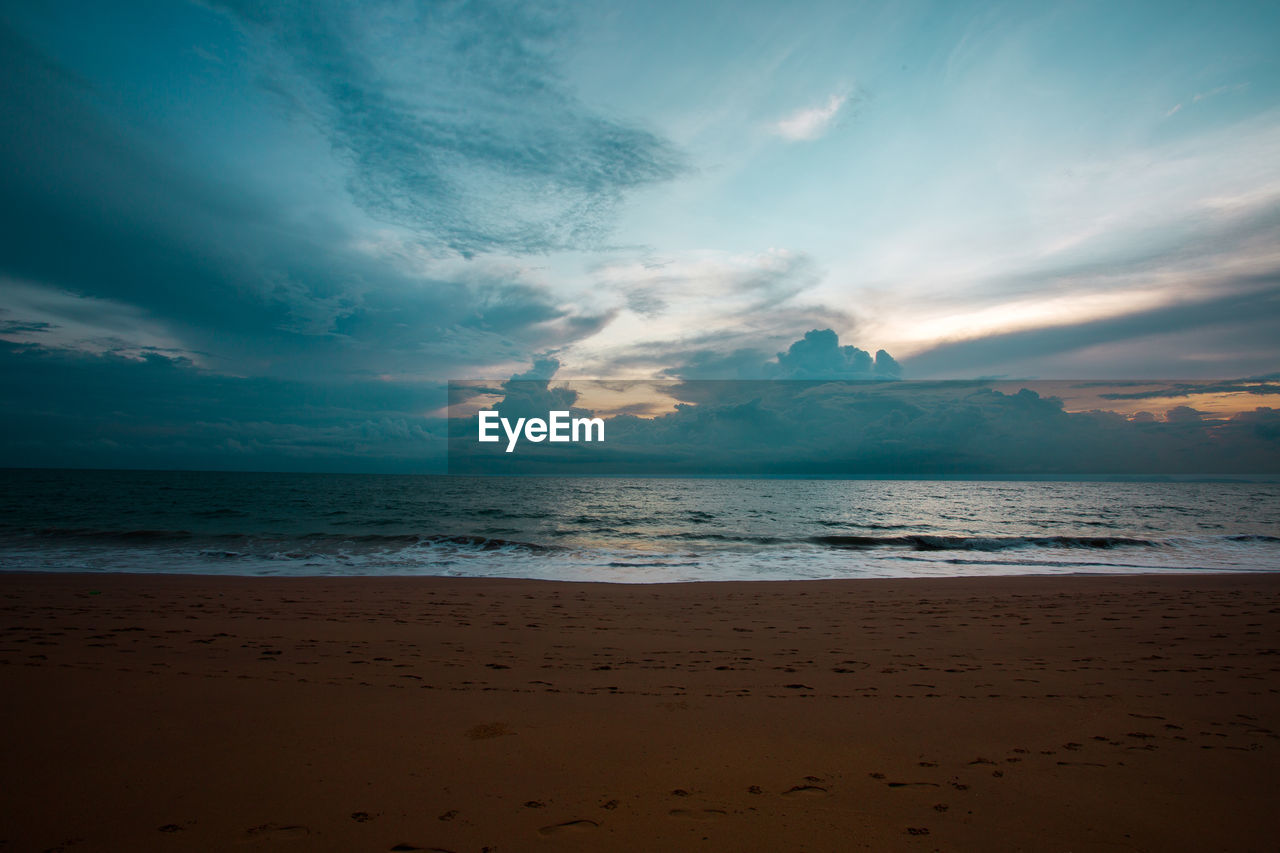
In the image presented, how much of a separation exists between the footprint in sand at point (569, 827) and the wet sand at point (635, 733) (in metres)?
0.02

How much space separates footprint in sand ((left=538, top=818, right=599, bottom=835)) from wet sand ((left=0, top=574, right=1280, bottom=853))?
2 cm

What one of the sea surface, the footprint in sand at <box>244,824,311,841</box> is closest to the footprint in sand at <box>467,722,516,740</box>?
the footprint in sand at <box>244,824,311,841</box>

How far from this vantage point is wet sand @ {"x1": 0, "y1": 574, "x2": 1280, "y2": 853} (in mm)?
3637

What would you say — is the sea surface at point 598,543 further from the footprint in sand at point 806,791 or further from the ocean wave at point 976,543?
the footprint in sand at point 806,791

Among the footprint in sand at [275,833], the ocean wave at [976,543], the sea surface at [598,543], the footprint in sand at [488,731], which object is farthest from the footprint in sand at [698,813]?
the ocean wave at [976,543]

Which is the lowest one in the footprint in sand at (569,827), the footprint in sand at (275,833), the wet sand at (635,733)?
the wet sand at (635,733)

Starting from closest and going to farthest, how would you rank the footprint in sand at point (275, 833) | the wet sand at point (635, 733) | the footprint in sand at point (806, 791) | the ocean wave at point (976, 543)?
the footprint in sand at point (275, 833) → the wet sand at point (635, 733) → the footprint in sand at point (806, 791) → the ocean wave at point (976, 543)

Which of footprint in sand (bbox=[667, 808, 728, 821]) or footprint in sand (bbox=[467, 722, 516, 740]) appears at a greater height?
footprint in sand (bbox=[667, 808, 728, 821])

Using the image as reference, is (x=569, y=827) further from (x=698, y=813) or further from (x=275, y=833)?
(x=275, y=833)

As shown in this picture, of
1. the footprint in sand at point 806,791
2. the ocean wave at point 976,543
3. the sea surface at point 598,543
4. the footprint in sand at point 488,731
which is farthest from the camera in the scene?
the ocean wave at point 976,543

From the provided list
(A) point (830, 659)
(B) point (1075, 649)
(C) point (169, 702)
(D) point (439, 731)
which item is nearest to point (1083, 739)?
(A) point (830, 659)

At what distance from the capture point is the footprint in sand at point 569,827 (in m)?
3.55

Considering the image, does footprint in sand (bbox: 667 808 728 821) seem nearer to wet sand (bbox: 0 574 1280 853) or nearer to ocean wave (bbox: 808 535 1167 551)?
wet sand (bbox: 0 574 1280 853)

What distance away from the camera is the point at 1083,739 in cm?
500
